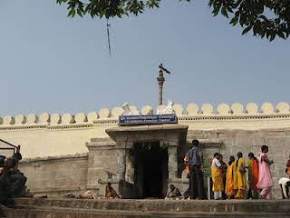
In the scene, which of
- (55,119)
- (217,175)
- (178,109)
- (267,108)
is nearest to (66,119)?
(55,119)

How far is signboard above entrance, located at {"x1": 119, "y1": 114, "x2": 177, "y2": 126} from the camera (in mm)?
15992

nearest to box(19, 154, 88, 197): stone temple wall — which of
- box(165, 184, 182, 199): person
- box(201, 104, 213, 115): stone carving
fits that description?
box(165, 184, 182, 199): person

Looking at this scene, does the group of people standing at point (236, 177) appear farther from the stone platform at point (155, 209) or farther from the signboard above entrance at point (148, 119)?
the signboard above entrance at point (148, 119)

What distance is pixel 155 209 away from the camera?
8.33 metres

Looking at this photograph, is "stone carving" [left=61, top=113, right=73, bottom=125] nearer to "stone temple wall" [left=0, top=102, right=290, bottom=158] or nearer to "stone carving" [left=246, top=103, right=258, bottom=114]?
"stone temple wall" [left=0, top=102, right=290, bottom=158]

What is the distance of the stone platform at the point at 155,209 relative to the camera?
25.3ft

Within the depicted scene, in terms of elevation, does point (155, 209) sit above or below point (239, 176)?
below

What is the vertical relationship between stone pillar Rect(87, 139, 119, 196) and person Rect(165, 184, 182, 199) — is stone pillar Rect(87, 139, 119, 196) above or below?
above

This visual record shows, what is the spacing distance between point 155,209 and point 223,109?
590 inches

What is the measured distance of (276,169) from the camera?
17.4 m

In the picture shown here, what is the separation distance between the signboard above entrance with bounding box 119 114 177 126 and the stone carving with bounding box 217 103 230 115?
23.3 ft

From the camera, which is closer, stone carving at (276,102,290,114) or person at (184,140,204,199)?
person at (184,140,204,199)

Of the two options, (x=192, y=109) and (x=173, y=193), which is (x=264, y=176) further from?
(x=192, y=109)

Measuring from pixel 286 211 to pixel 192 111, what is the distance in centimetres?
1493
